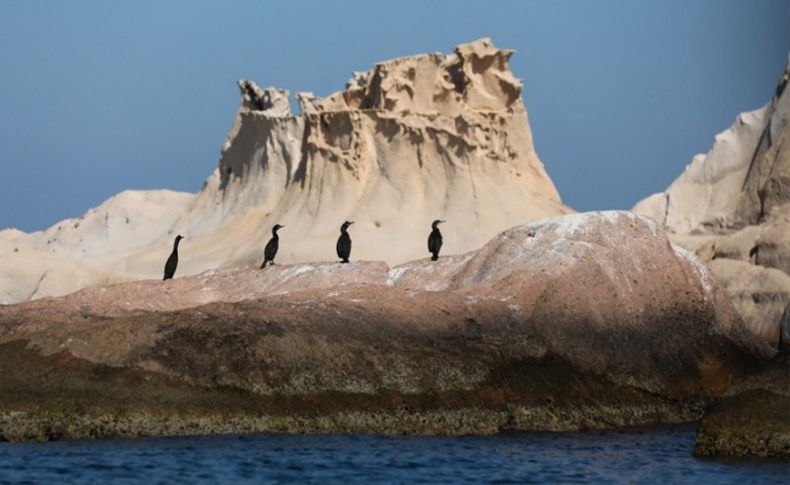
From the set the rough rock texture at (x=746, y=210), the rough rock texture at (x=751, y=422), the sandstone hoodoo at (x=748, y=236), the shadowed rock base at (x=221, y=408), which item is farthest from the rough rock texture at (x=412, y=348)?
the rough rock texture at (x=746, y=210)

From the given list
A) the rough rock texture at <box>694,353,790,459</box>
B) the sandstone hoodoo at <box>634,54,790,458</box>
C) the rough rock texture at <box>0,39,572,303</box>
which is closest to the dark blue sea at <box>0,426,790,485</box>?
the rough rock texture at <box>694,353,790,459</box>

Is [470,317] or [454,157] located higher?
[454,157]

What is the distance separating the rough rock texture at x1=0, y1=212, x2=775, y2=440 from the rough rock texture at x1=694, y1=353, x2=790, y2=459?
3148 mm

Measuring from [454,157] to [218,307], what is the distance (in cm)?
2788

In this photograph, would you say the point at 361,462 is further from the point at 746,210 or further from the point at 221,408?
the point at 746,210

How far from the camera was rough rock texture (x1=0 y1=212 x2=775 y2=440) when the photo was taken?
23094 millimetres

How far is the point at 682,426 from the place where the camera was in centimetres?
2600

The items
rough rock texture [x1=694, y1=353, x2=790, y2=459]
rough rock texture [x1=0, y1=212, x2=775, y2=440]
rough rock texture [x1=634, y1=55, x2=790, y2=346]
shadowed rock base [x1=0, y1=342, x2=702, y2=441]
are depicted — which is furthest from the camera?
rough rock texture [x1=634, y1=55, x2=790, y2=346]

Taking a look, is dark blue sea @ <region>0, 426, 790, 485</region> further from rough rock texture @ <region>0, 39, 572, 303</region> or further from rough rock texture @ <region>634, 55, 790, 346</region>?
rough rock texture @ <region>0, 39, 572, 303</region>

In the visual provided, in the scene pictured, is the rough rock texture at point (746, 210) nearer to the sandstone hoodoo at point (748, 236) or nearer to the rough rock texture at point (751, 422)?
the sandstone hoodoo at point (748, 236)

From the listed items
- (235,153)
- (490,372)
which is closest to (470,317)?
(490,372)

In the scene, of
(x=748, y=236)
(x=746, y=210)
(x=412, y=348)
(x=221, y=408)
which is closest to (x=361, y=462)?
(x=221, y=408)

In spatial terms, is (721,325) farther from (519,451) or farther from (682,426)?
(519,451)

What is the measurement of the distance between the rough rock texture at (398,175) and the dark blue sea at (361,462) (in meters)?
26.7
